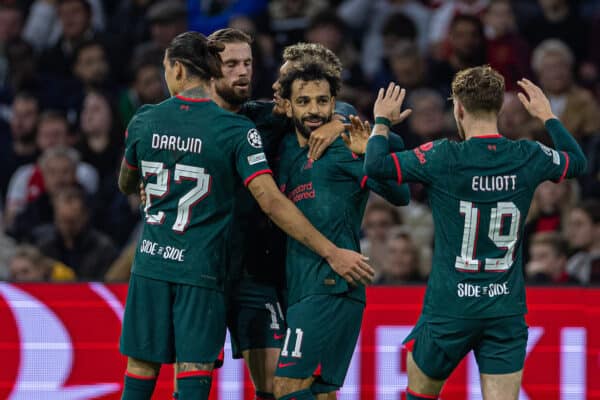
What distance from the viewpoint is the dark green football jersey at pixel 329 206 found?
5398mm

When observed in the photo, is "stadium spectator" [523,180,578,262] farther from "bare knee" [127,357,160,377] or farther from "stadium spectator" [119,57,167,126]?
"bare knee" [127,357,160,377]

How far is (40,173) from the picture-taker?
1016 centimetres

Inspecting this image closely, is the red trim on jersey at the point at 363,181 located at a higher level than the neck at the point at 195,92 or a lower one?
lower

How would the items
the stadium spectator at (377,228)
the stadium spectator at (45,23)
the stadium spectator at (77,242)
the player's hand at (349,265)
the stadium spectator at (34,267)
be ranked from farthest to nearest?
the stadium spectator at (45,23) < the stadium spectator at (77,242) < the stadium spectator at (377,228) < the stadium spectator at (34,267) < the player's hand at (349,265)

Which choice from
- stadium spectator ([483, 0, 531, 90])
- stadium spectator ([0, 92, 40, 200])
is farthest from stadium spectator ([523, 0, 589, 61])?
stadium spectator ([0, 92, 40, 200])

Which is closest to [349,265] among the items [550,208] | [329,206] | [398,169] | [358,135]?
[329,206]

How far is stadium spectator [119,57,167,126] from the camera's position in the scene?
1038 cm

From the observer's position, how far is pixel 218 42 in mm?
5617

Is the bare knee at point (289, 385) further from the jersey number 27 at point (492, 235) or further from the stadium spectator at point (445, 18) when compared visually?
the stadium spectator at point (445, 18)

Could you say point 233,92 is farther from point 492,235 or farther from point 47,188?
point 47,188

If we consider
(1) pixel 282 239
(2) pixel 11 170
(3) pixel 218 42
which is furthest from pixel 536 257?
(2) pixel 11 170

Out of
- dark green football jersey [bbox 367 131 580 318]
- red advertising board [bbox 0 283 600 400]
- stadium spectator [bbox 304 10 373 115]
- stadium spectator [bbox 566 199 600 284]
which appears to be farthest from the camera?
stadium spectator [bbox 304 10 373 115]

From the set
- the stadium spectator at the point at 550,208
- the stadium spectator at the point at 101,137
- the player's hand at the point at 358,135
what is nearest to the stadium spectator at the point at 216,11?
the stadium spectator at the point at 101,137

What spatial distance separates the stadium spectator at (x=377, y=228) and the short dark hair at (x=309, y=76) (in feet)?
11.1
